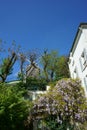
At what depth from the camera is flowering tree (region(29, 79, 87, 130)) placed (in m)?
19.5

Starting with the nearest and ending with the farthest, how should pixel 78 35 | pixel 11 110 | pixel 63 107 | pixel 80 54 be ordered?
pixel 11 110 → pixel 63 107 → pixel 78 35 → pixel 80 54

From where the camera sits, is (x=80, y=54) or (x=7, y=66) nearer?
(x=80, y=54)

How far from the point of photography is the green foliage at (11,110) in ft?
57.1

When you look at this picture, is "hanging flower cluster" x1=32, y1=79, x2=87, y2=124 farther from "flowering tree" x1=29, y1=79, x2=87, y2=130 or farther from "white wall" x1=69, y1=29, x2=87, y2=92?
"white wall" x1=69, y1=29, x2=87, y2=92

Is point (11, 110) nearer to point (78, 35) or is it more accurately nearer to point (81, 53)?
point (81, 53)

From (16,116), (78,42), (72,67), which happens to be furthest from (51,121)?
(72,67)

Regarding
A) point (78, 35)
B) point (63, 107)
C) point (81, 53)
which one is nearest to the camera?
point (63, 107)

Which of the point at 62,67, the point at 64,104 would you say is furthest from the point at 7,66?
the point at 64,104

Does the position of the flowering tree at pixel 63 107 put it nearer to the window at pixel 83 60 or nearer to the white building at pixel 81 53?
the window at pixel 83 60

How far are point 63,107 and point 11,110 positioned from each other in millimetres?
4576

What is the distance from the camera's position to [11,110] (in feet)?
58.7

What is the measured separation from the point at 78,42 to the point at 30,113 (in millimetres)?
9306

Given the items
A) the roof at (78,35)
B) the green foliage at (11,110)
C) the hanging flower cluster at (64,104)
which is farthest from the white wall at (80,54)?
the green foliage at (11,110)

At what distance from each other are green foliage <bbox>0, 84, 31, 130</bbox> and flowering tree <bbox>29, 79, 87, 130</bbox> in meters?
1.66
